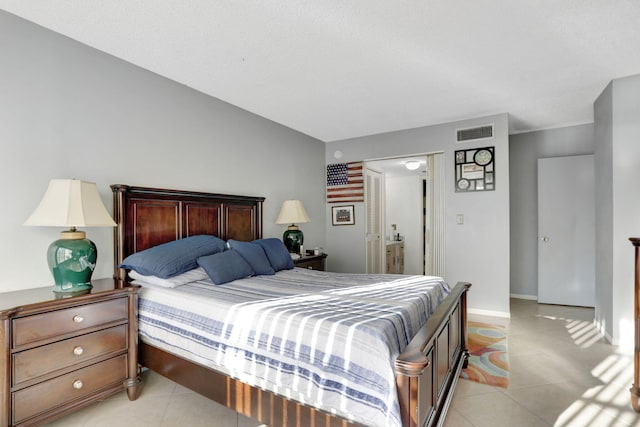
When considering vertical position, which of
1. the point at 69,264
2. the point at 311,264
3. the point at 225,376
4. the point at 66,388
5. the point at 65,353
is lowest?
the point at 66,388

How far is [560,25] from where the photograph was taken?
91.5 inches

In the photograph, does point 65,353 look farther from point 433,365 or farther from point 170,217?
point 433,365

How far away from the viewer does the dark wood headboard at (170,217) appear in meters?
2.69

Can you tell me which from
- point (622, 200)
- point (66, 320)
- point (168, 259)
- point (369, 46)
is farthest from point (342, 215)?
point (66, 320)

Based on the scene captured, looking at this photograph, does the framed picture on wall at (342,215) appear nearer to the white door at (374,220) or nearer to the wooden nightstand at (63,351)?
the white door at (374,220)

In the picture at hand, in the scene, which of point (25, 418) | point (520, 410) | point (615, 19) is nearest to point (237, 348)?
point (25, 418)

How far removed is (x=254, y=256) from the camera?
3.05 metres

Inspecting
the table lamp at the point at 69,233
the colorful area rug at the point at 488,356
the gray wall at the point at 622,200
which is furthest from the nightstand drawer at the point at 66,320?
the gray wall at the point at 622,200

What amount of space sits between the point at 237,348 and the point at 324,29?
87.6 inches

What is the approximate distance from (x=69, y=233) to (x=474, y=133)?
14.8 feet

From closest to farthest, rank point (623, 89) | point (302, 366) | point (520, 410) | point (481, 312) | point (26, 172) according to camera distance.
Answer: point (302, 366)
point (520, 410)
point (26, 172)
point (623, 89)
point (481, 312)

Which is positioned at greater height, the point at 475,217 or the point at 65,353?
the point at 475,217

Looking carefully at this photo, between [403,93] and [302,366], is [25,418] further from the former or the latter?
[403,93]

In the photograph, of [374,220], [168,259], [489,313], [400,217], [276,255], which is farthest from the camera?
[400,217]
